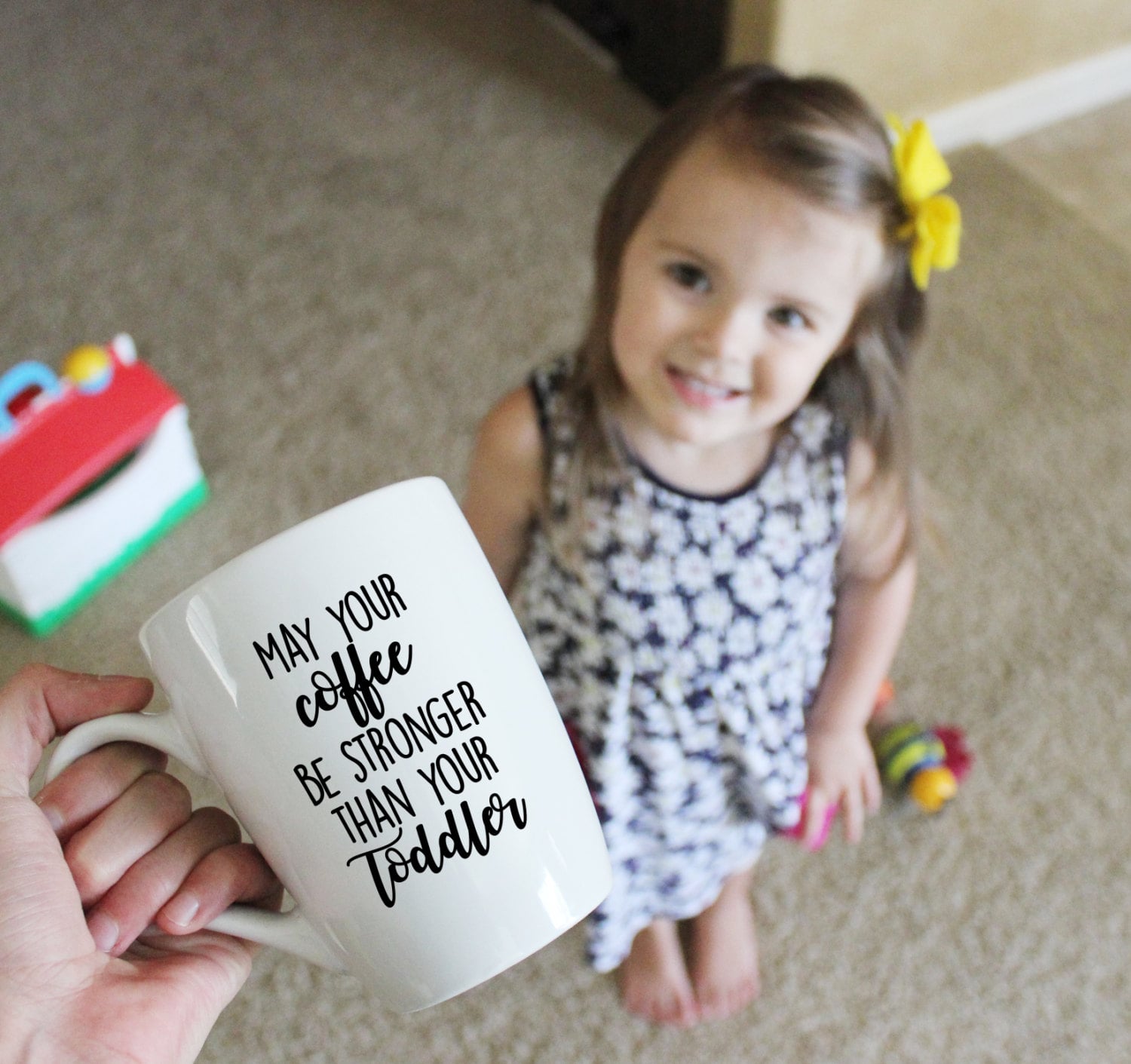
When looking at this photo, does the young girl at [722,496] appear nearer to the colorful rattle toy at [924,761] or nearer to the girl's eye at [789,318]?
the girl's eye at [789,318]

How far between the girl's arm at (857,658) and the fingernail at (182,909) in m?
0.60

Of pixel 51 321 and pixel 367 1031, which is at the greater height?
pixel 51 321

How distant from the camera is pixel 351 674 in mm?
453

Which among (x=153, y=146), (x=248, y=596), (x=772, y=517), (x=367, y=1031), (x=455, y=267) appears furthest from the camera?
(x=153, y=146)

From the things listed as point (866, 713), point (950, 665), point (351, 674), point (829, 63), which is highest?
point (351, 674)

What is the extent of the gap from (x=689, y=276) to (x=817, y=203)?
98 mm

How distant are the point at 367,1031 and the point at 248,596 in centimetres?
70

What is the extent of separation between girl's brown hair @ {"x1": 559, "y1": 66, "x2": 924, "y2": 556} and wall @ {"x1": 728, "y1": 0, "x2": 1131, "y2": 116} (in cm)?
88

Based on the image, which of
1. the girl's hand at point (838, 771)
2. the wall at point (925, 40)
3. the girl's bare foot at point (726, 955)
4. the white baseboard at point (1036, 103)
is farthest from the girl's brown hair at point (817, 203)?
the white baseboard at point (1036, 103)

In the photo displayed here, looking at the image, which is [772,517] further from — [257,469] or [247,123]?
[247,123]

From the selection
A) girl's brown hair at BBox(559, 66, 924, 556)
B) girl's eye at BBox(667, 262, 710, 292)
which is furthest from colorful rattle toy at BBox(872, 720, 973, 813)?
girl's eye at BBox(667, 262, 710, 292)

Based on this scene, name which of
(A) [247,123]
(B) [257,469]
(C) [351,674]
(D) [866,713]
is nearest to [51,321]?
(B) [257,469]

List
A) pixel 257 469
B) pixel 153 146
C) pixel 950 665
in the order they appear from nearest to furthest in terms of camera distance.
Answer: pixel 950 665
pixel 257 469
pixel 153 146

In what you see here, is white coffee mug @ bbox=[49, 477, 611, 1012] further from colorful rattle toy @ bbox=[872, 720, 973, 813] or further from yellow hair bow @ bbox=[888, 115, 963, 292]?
colorful rattle toy @ bbox=[872, 720, 973, 813]
